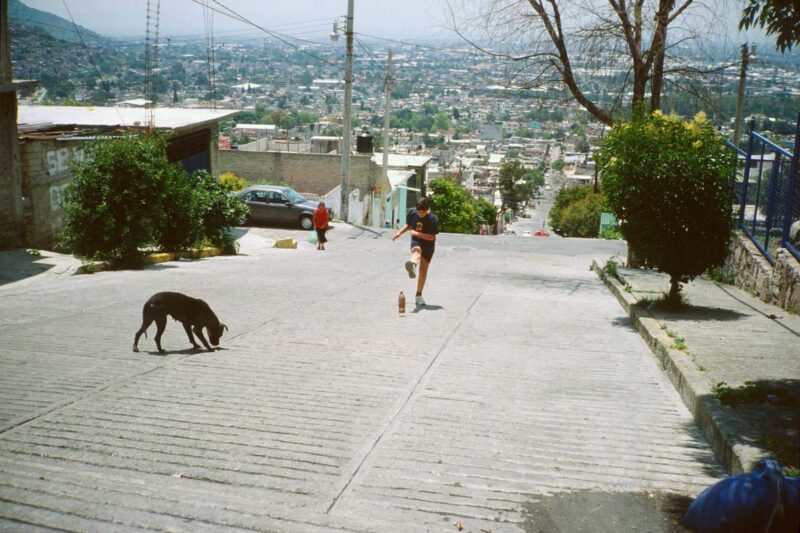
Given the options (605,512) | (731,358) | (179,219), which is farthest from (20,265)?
(605,512)

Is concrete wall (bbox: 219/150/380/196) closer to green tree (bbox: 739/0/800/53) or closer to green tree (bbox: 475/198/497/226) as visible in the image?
green tree (bbox: 475/198/497/226)

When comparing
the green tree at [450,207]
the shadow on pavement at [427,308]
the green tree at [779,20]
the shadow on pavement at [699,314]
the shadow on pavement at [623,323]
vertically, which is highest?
the green tree at [779,20]

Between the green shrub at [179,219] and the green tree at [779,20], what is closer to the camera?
the green tree at [779,20]

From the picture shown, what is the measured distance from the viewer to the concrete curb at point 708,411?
4.73 meters

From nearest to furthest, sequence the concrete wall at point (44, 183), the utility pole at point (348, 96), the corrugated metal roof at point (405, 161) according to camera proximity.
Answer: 1. the concrete wall at point (44, 183)
2. the utility pole at point (348, 96)
3. the corrugated metal roof at point (405, 161)

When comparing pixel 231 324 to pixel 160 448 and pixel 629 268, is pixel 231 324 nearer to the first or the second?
pixel 160 448

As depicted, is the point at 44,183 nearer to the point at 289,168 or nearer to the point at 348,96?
the point at 348,96

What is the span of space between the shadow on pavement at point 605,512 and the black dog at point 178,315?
4.23 meters

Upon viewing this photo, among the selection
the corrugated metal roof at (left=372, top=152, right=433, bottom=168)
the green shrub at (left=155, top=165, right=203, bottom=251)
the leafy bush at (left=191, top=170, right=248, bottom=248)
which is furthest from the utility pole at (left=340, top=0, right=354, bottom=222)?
the corrugated metal roof at (left=372, top=152, right=433, bottom=168)

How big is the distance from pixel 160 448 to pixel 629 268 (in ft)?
39.6

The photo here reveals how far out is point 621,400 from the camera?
633cm

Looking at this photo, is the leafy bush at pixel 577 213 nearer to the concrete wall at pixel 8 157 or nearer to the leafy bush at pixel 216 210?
the leafy bush at pixel 216 210

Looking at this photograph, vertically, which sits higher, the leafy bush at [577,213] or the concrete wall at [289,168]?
the concrete wall at [289,168]

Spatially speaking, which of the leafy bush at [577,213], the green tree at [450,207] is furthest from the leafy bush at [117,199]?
the green tree at [450,207]
